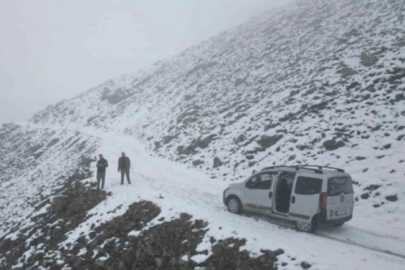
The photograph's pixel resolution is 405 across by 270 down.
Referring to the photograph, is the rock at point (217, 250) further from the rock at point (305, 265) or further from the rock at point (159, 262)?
the rock at point (305, 265)

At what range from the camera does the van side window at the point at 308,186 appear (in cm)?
842

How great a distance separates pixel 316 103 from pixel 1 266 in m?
19.7

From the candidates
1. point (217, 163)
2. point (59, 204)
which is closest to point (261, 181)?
point (217, 163)

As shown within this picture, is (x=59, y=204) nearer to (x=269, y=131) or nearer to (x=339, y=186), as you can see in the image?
(x=269, y=131)

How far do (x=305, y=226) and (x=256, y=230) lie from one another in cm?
163

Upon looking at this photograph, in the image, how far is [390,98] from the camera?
49.1 feet

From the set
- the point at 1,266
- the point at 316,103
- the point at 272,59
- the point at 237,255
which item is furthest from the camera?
the point at 272,59

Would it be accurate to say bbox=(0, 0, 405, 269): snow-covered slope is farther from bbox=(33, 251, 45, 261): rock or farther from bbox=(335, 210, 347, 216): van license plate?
bbox=(33, 251, 45, 261): rock

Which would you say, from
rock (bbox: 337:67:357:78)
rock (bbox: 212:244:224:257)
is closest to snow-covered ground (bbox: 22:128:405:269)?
rock (bbox: 212:244:224:257)

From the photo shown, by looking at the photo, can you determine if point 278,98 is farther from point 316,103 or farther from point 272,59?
point 272,59

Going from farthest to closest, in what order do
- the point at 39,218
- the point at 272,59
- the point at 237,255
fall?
1. the point at 272,59
2. the point at 39,218
3. the point at 237,255

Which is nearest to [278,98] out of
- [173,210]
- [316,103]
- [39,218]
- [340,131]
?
[316,103]

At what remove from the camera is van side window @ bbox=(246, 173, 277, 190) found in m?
9.85

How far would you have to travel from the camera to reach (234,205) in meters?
11.0
